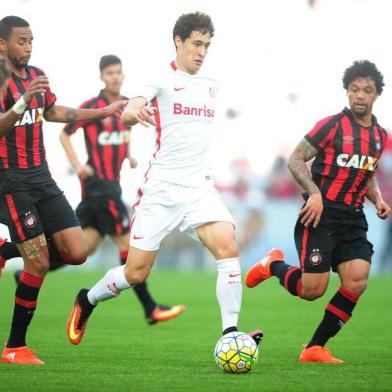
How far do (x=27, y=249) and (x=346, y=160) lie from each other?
107 inches

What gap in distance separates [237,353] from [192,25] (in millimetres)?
2620

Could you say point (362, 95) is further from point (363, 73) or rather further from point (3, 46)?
point (3, 46)

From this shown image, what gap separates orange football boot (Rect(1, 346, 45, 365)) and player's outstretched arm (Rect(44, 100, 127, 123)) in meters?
1.97

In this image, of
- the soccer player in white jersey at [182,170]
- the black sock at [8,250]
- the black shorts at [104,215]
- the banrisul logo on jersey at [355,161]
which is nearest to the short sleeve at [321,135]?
the banrisul logo on jersey at [355,161]

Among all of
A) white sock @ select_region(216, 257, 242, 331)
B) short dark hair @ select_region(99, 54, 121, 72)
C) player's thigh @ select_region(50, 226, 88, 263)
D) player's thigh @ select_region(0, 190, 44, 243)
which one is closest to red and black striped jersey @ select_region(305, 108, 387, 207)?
white sock @ select_region(216, 257, 242, 331)

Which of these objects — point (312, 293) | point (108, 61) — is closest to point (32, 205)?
point (312, 293)

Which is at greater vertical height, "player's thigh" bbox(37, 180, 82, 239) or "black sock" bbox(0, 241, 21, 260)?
"player's thigh" bbox(37, 180, 82, 239)

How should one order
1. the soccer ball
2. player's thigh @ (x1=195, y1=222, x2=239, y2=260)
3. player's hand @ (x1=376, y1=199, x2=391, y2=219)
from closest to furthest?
the soccer ball → player's thigh @ (x1=195, y1=222, x2=239, y2=260) → player's hand @ (x1=376, y1=199, x2=391, y2=219)

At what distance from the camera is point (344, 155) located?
26.4 ft

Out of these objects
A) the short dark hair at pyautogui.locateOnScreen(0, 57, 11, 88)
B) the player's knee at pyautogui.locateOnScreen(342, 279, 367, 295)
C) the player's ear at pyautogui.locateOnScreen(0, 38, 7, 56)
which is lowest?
the player's knee at pyautogui.locateOnScreen(342, 279, 367, 295)

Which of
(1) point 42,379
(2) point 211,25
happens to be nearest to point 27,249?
(1) point 42,379

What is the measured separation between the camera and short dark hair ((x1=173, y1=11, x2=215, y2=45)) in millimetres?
7703

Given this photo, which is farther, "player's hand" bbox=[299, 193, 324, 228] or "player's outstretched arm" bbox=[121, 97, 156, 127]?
"player's hand" bbox=[299, 193, 324, 228]

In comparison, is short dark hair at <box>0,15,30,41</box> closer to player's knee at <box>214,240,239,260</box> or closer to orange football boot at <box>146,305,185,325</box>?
player's knee at <box>214,240,239,260</box>
